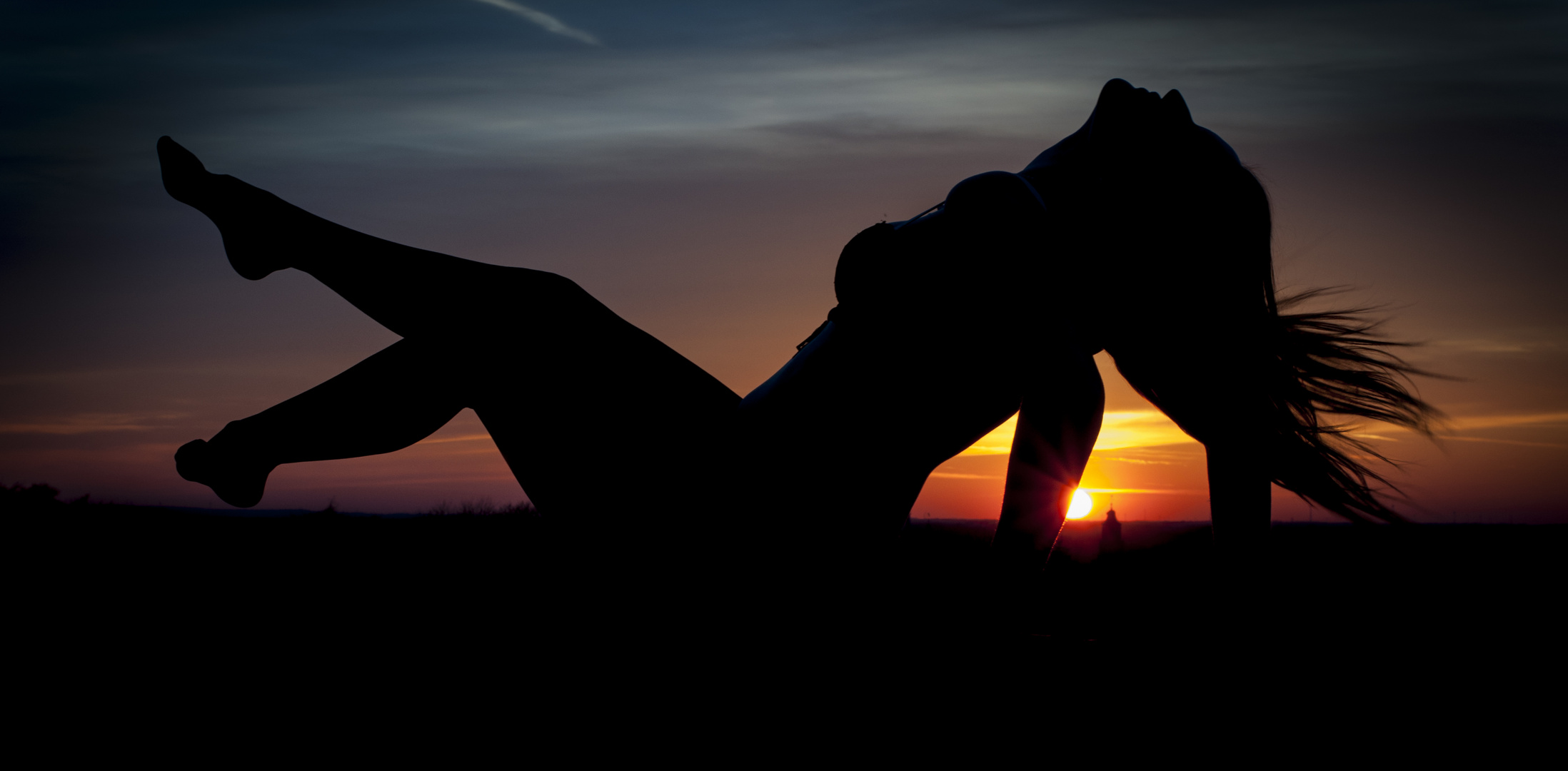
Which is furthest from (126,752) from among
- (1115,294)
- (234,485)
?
(1115,294)

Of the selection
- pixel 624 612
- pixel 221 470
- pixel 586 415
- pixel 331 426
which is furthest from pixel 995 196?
pixel 221 470

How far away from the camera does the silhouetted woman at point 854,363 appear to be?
6.80 feet

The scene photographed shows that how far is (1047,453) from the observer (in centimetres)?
211

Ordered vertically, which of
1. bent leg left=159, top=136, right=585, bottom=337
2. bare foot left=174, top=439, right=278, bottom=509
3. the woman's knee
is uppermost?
the woman's knee

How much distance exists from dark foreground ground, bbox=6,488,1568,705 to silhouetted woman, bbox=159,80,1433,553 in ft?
0.53

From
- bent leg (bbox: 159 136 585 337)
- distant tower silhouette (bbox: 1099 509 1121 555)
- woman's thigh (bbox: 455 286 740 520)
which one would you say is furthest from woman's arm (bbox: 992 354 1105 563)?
distant tower silhouette (bbox: 1099 509 1121 555)

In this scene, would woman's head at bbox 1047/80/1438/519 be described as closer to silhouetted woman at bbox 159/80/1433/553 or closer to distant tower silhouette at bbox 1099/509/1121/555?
silhouetted woman at bbox 159/80/1433/553

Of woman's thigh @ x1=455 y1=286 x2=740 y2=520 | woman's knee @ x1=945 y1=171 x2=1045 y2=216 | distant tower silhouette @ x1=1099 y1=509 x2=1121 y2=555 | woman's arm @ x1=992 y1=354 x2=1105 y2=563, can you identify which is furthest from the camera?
distant tower silhouette @ x1=1099 y1=509 x2=1121 y2=555

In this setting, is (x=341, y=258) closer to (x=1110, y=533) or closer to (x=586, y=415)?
(x=586, y=415)

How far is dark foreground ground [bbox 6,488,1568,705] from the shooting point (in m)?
2.17

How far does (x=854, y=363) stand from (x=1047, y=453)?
501mm

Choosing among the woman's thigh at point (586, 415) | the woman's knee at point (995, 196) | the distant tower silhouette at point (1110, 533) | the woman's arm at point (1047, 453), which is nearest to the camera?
the woman's knee at point (995, 196)

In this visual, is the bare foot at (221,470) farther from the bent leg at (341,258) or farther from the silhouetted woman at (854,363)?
the bent leg at (341,258)

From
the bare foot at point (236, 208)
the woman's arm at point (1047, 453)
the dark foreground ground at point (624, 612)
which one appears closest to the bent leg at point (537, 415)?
the dark foreground ground at point (624, 612)
